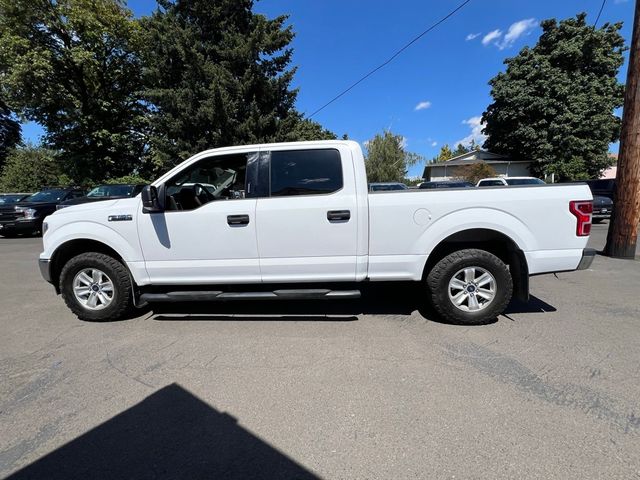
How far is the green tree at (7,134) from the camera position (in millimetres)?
43531

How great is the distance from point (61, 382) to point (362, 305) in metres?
3.35

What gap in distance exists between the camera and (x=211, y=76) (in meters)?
21.7

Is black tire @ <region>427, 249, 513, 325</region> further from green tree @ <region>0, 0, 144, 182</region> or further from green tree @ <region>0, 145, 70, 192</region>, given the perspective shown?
green tree @ <region>0, 145, 70, 192</region>

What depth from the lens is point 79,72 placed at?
25.8 meters

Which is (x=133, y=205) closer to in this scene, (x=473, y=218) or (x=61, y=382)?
(x=61, y=382)

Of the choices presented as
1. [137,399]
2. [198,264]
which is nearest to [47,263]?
[198,264]

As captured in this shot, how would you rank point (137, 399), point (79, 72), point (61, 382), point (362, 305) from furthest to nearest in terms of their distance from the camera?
point (79, 72) → point (362, 305) → point (61, 382) → point (137, 399)

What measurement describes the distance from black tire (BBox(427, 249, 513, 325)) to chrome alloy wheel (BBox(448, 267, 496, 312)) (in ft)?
0.10

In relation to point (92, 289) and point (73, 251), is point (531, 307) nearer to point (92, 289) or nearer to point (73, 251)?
point (92, 289)

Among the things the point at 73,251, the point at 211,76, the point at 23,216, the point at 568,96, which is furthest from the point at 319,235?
the point at 568,96

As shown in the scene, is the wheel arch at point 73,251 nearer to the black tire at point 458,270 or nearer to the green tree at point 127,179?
the black tire at point 458,270

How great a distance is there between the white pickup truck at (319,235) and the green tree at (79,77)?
25.7 m

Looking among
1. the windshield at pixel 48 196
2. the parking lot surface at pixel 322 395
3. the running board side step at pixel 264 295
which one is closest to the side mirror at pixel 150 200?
the running board side step at pixel 264 295

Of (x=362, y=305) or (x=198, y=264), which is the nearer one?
(x=198, y=264)
